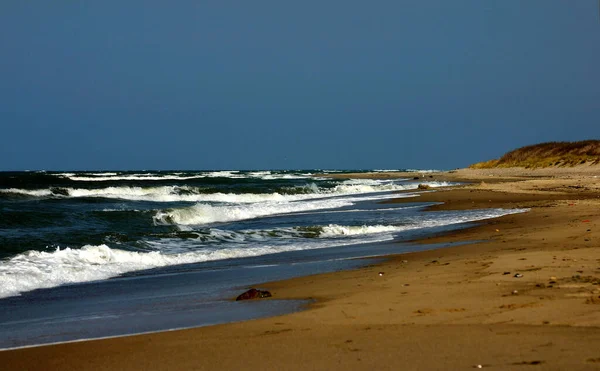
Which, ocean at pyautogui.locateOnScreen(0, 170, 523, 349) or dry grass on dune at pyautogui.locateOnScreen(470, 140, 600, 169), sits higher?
dry grass on dune at pyautogui.locateOnScreen(470, 140, 600, 169)

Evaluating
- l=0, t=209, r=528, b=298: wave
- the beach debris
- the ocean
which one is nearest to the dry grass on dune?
the ocean

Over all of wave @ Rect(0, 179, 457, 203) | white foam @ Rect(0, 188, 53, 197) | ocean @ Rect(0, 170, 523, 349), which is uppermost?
white foam @ Rect(0, 188, 53, 197)

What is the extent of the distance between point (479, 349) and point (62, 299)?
6331mm

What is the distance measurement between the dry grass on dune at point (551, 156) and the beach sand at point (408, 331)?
2101 inches

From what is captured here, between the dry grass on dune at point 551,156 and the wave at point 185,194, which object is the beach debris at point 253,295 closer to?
the wave at point 185,194

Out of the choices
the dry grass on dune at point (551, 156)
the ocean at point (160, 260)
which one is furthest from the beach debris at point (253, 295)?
the dry grass on dune at point (551, 156)

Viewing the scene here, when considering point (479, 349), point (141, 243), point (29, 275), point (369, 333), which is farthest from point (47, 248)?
point (479, 349)

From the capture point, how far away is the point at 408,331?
5.70 m

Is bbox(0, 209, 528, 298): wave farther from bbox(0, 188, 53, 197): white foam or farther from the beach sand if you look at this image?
bbox(0, 188, 53, 197): white foam

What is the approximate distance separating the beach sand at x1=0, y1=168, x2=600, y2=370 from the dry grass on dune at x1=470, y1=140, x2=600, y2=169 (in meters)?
53.4

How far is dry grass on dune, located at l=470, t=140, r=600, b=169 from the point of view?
6267 cm

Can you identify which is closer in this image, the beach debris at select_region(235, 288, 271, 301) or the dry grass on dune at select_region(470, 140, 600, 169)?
the beach debris at select_region(235, 288, 271, 301)

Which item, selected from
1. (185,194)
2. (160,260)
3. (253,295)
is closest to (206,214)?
(160,260)

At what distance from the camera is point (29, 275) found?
425 inches
